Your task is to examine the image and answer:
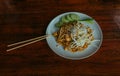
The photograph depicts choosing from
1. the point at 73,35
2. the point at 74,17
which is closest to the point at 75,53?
the point at 73,35

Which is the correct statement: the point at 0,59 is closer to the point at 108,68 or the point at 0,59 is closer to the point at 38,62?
the point at 38,62

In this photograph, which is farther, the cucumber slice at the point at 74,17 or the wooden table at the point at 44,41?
the cucumber slice at the point at 74,17

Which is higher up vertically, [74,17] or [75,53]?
[74,17]

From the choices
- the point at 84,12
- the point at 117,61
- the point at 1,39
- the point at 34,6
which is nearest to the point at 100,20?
the point at 84,12

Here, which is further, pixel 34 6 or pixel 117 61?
pixel 34 6

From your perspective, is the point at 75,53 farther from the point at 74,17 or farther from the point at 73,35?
the point at 74,17
